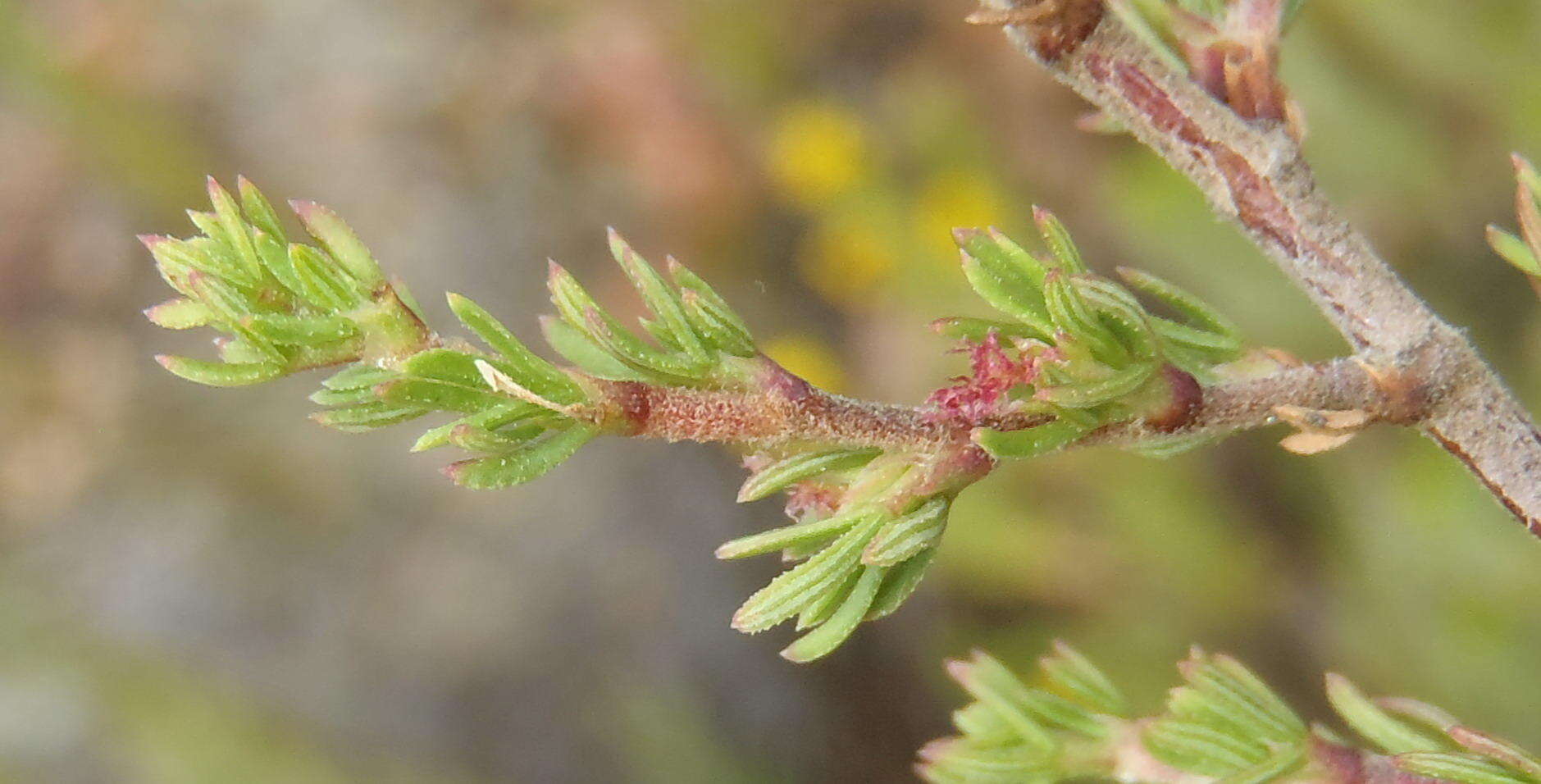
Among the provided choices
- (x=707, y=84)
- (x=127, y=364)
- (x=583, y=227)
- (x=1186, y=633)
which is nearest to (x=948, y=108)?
(x=707, y=84)

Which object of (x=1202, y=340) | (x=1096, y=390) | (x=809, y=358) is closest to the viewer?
(x=1096, y=390)

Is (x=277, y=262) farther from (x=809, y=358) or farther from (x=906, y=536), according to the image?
(x=809, y=358)

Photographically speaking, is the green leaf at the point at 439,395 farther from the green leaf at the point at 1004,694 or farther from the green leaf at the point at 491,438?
the green leaf at the point at 1004,694

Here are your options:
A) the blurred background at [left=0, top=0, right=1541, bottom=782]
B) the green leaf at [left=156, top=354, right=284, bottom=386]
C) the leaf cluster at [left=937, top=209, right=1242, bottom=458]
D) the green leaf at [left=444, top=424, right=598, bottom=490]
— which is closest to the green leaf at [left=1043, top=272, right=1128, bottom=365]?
the leaf cluster at [left=937, top=209, right=1242, bottom=458]

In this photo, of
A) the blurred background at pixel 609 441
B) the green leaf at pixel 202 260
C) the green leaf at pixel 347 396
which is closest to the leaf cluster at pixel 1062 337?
the green leaf at pixel 347 396

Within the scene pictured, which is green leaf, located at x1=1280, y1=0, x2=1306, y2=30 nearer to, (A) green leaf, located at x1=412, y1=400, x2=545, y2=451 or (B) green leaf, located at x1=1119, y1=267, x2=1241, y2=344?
(B) green leaf, located at x1=1119, y1=267, x2=1241, y2=344

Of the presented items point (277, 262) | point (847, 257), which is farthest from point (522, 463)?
point (847, 257)
